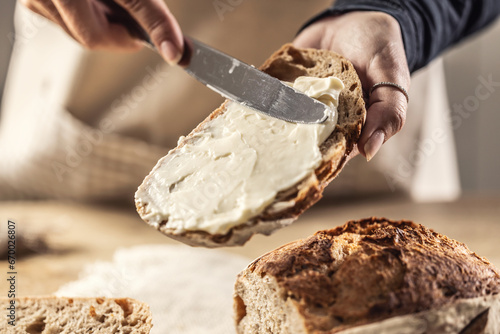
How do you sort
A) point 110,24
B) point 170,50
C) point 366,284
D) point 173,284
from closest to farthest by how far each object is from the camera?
point 366,284 → point 170,50 → point 110,24 → point 173,284

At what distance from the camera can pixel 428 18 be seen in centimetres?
272

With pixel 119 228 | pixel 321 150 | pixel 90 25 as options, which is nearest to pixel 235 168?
pixel 321 150

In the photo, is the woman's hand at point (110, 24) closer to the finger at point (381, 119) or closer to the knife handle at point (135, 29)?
the knife handle at point (135, 29)

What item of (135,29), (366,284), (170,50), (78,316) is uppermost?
(135,29)

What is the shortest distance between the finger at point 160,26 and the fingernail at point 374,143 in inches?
30.4

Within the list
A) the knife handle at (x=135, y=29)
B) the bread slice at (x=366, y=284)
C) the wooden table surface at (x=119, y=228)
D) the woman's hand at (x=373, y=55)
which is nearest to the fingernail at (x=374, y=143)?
the woman's hand at (x=373, y=55)

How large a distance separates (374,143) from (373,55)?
0.53m

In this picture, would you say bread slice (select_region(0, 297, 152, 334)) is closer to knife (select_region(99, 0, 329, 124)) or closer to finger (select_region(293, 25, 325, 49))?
knife (select_region(99, 0, 329, 124))

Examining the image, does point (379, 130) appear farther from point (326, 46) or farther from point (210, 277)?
point (210, 277)

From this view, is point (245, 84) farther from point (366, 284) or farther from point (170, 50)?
point (366, 284)

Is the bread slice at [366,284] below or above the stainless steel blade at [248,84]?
below

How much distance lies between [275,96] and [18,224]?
259cm

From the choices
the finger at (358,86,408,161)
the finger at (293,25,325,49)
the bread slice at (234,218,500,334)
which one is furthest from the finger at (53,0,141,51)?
the bread slice at (234,218,500,334)

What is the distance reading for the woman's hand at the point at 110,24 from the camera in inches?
70.2
